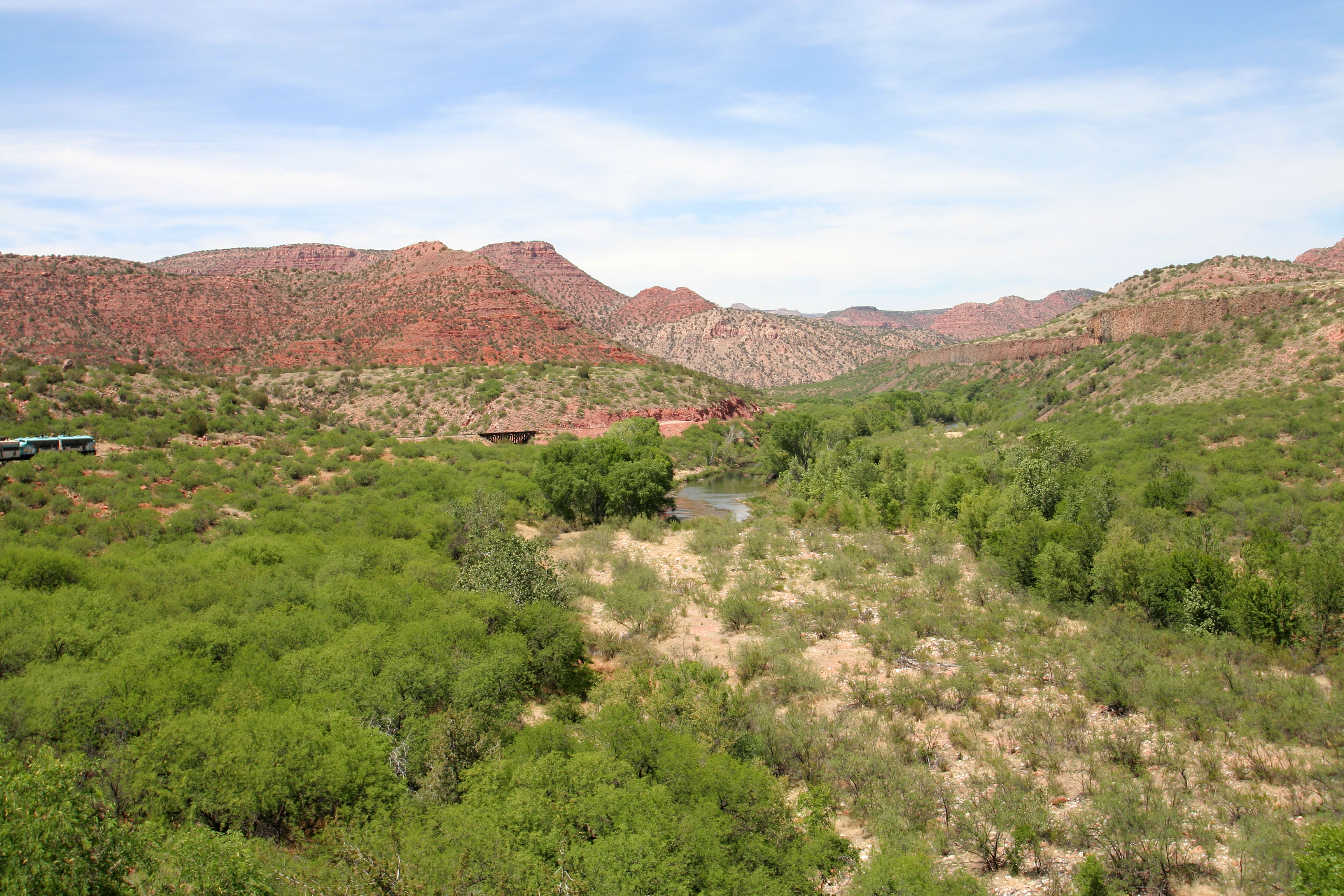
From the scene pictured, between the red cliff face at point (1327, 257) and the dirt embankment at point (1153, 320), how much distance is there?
44.4 m

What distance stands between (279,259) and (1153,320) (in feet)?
466

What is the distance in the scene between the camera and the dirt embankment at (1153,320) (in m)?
50.6

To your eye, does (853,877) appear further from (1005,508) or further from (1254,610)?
(1005,508)

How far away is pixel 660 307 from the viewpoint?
169 meters

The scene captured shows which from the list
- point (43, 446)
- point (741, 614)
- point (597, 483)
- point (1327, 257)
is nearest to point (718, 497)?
point (597, 483)

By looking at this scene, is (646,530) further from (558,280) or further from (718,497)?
(558,280)

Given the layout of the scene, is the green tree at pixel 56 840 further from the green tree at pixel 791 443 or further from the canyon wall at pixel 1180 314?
the canyon wall at pixel 1180 314

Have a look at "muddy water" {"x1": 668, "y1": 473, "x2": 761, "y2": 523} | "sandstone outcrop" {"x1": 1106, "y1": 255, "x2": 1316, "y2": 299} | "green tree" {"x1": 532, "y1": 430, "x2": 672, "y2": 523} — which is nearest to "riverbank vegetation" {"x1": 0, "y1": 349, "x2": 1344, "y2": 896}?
"green tree" {"x1": 532, "y1": 430, "x2": 672, "y2": 523}

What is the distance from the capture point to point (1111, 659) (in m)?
16.8

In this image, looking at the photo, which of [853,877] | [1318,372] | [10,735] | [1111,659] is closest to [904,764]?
[853,877]

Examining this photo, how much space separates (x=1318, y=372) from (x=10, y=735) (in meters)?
53.1

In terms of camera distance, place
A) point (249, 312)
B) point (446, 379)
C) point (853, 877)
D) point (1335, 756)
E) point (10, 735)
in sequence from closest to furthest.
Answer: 1. point (853, 877)
2. point (10, 735)
3. point (1335, 756)
4. point (446, 379)
5. point (249, 312)

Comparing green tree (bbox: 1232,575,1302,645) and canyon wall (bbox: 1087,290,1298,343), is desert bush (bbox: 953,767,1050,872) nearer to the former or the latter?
green tree (bbox: 1232,575,1302,645)

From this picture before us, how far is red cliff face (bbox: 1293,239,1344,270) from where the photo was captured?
9850 centimetres
